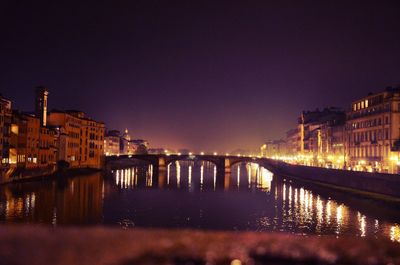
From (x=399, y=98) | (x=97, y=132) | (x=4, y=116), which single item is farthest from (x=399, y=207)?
(x=97, y=132)

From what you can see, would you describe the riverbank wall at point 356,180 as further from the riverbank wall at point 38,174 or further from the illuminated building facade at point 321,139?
the riverbank wall at point 38,174

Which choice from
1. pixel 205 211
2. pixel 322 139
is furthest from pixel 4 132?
pixel 322 139

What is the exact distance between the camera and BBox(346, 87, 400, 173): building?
246ft

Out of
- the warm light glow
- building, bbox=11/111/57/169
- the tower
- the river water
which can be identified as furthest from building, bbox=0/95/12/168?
the warm light glow

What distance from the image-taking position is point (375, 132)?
82438 mm

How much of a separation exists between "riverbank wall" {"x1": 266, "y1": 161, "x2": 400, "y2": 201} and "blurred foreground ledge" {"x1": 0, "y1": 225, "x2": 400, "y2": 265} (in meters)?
41.7

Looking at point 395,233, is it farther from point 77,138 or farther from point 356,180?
point 77,138

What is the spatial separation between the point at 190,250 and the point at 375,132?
77260 mm

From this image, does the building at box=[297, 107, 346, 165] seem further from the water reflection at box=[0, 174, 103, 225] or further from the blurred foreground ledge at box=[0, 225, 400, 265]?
the blurred foreground ledge at box=[0, 225, 400, 265]

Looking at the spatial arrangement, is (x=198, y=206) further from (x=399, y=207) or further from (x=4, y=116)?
(x=4, y=116)

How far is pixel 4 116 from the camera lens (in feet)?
227

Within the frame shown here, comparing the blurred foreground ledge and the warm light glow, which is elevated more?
the blurred foreground ledge

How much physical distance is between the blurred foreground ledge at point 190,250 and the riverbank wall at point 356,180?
41666 mm

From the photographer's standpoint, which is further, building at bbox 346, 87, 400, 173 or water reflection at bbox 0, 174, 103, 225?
building at bbox 346, 87, 400, 173
